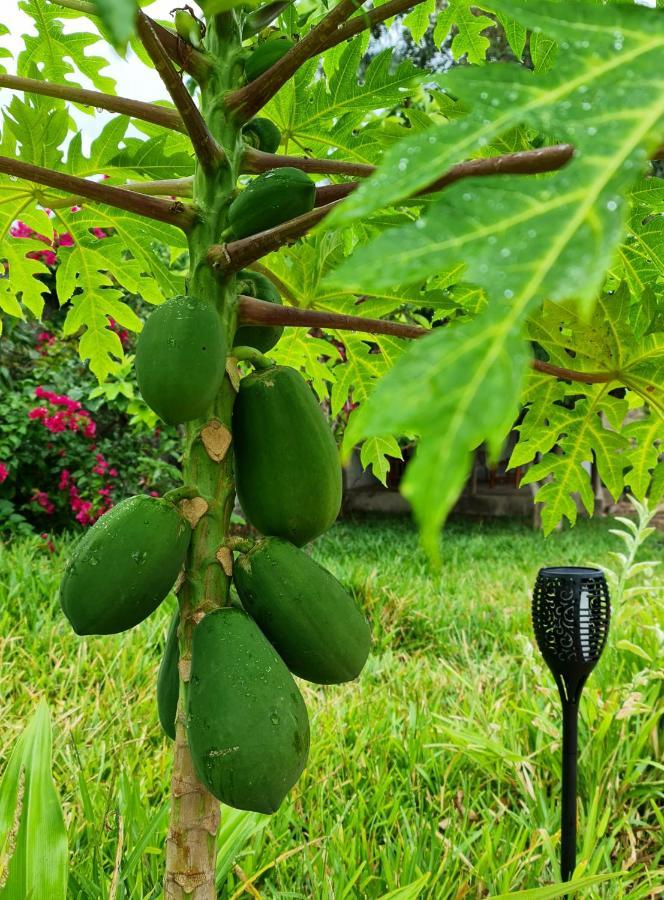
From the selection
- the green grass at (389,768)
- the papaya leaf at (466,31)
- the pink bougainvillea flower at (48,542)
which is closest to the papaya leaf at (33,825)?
the green grass at (389,768)

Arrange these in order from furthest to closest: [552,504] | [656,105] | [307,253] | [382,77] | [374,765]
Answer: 1. [374,765]
2. [552,504]
3. [307,253]
4. [382,77]
5. [656,105]

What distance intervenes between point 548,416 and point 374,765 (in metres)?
1.28

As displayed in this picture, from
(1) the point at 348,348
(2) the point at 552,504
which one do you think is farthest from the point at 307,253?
(2) the point at 552,504

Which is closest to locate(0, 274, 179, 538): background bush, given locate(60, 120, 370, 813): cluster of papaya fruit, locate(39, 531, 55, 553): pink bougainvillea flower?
locate(39, 531, 55, 553): pink bougainvillea flower

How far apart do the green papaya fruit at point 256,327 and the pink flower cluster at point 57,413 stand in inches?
160

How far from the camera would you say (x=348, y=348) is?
1278mm

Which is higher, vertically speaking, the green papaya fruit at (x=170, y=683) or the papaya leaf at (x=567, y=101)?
the papaya leaf at (x=567, y=101)

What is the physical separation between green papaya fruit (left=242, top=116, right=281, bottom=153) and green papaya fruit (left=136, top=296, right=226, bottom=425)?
32 cm

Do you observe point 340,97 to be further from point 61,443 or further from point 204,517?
point 61,443

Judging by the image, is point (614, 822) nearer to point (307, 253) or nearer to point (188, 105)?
point (307, 253)

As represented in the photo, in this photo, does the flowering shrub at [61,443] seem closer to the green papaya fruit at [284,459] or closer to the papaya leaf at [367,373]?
the papaya leaf at [367,373]

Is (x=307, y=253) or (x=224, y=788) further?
(x=307, y=253)

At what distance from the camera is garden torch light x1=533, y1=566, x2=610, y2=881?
153cm

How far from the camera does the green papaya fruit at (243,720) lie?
726 mm
